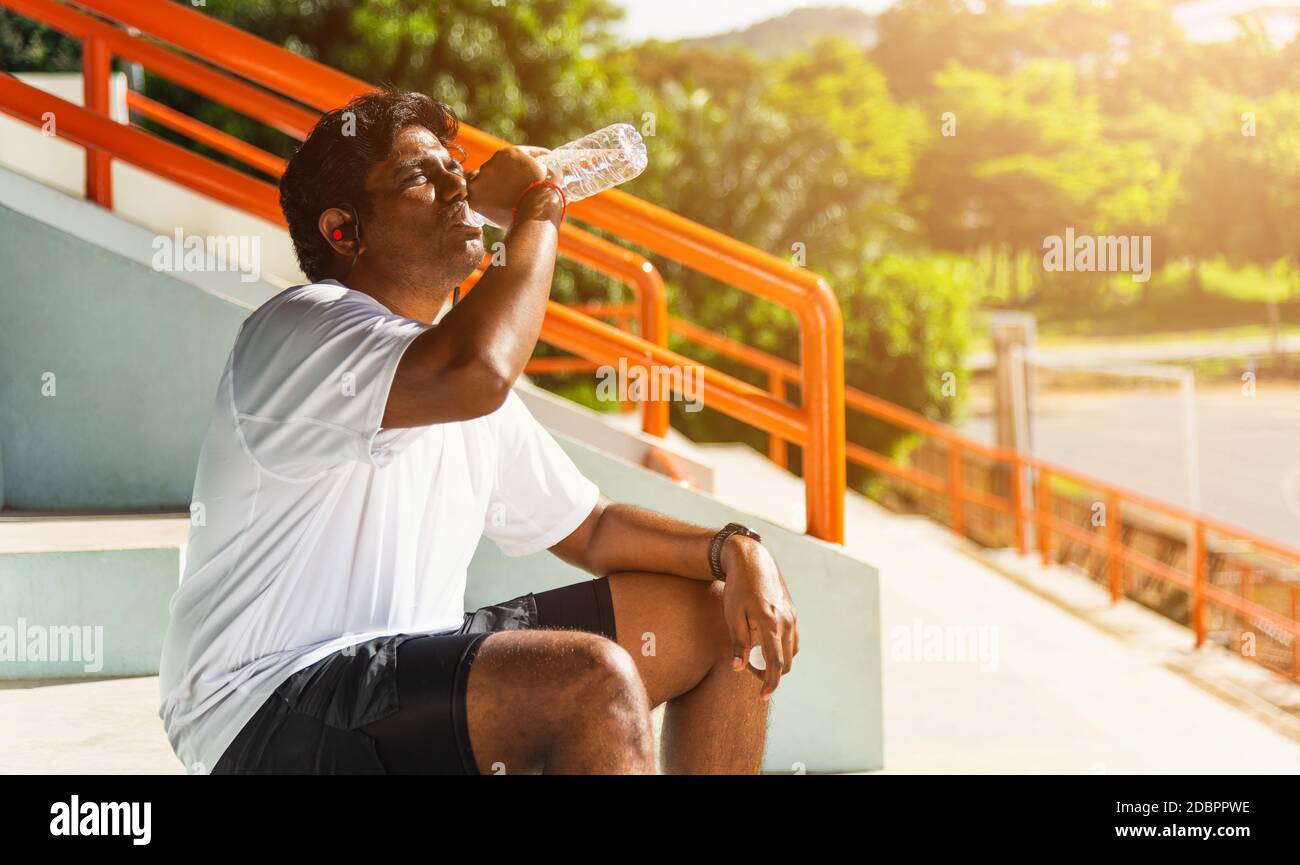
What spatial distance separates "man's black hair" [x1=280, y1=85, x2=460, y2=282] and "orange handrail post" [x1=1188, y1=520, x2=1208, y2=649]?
6708 millimetres

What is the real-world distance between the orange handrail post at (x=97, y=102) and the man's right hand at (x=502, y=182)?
6.18 ft

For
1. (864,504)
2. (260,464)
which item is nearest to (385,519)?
(260,464)

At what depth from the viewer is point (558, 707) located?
1.54 m

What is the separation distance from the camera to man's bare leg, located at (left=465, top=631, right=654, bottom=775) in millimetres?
1530

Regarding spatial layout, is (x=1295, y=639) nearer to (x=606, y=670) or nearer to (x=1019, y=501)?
(x=1019, y=501)

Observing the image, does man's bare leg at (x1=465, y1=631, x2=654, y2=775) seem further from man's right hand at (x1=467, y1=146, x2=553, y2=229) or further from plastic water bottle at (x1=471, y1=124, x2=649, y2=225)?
plastic water bottle at (x1=471, y1=124, x2=649, y2=225)

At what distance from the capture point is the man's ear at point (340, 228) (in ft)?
6.20

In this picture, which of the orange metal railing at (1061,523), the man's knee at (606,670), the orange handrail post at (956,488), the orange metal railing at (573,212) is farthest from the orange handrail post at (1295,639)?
the man's knee at (606,670)

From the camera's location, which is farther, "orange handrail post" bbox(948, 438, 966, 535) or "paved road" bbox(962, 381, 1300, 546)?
"paved road" bbox(962, 381, 1300, 546)

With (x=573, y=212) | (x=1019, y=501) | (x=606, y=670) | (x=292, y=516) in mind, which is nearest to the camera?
(x=606, y=670)

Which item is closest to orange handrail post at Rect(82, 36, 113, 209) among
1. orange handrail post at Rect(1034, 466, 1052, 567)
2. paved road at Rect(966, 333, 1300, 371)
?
orange handrail post at Rect(1034, 466, 1052, 567)

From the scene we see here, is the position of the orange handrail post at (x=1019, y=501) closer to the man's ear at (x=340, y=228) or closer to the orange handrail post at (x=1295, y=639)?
the orange handrail post at (x=1295, y=639)

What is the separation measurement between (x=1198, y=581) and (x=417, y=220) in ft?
22.6

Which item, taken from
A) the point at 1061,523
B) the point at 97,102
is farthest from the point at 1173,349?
the point at 97,102
